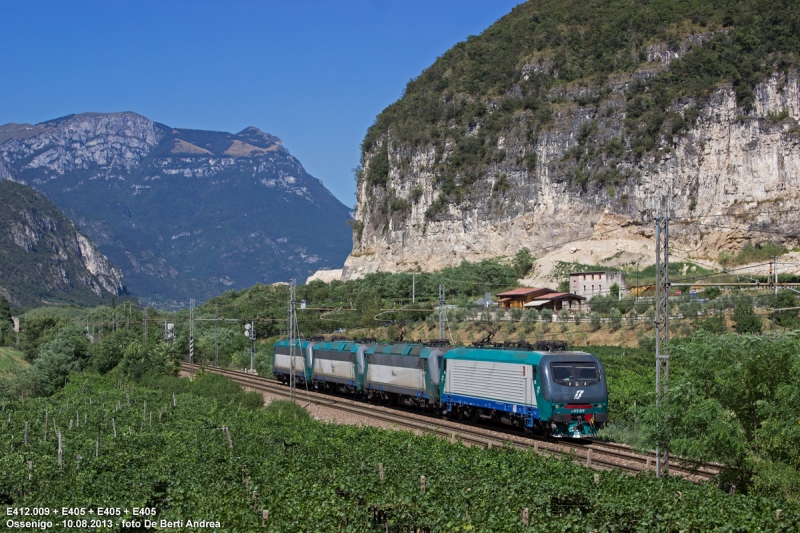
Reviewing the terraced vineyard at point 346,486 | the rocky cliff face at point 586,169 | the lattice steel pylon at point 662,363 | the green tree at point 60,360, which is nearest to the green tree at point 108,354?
the green tree at point 60,360

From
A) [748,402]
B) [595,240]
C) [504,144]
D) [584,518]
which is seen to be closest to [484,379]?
[748,402]

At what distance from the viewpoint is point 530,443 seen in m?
27.4

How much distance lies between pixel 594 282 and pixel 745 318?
32.1 m

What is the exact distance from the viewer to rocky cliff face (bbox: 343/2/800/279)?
101625mm

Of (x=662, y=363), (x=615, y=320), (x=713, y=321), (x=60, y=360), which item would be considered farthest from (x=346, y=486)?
(x=615, y=320)

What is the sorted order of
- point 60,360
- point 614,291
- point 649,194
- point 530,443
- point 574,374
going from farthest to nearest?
point 649,194 → point 614,291 → point 60,360 → point 574,374 → point 530,443

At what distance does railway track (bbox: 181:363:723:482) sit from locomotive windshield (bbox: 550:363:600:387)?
82.0 inches

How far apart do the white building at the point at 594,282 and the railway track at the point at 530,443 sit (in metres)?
49.0

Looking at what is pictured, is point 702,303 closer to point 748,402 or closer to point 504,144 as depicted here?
point 748,402

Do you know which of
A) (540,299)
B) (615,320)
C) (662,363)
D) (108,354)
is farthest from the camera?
(540,299)

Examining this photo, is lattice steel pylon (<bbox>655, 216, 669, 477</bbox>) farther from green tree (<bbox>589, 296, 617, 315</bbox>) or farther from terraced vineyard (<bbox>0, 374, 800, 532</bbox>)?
green tree (<bbox>589, 296, 617, 315</bbox>)

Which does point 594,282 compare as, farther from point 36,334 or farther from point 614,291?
point 36,334

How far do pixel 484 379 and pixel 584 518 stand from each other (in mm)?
15557

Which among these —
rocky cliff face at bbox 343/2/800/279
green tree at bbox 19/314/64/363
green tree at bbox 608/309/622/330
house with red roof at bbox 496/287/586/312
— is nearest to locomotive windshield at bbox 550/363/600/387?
green tree at bbox 608/309/622/330
